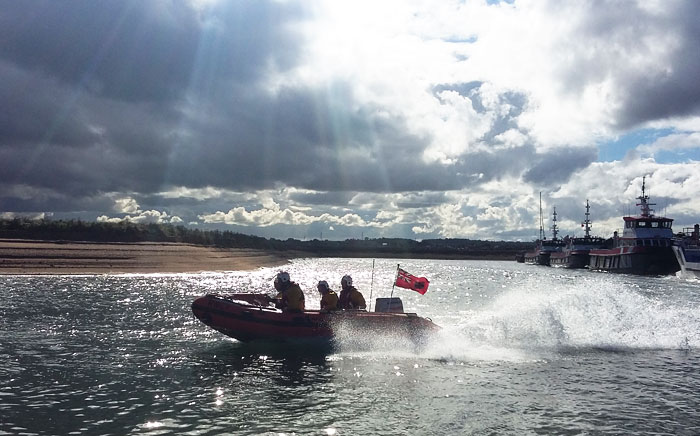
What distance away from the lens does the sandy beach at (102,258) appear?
57094 millimetres

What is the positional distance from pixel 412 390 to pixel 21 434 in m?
9.16

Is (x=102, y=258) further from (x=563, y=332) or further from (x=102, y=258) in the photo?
(x=563, y=332)

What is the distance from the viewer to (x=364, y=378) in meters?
16.5

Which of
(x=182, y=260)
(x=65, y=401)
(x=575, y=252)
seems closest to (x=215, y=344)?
(x=65, y=401)

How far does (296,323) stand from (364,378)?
438 cm

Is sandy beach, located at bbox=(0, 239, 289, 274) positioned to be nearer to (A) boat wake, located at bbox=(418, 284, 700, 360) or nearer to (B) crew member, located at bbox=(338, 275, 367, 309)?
(B) crew member, located at bbox=(338, 275, 367, 309)

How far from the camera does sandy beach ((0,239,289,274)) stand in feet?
187

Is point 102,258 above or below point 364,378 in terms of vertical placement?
above

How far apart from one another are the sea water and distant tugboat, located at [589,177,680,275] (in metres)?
54.0

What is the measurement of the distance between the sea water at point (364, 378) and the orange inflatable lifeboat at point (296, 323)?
20.1 inches

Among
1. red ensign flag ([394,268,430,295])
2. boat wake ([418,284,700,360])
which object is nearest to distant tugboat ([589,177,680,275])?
boat wake ([418,284,700,360])

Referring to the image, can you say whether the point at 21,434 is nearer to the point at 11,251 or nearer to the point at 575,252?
the point at 11,251

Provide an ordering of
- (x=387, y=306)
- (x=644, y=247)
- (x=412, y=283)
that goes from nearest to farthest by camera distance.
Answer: (x=412, y=283) < (x=387, y=306) < (x=644, y=247)

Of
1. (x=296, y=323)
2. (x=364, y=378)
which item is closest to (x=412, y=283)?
(x=296, y=323)
